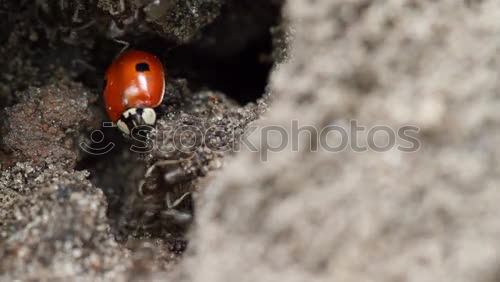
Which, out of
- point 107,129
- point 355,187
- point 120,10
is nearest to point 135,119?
point 107,129

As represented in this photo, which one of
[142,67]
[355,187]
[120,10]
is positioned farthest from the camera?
[142,67]

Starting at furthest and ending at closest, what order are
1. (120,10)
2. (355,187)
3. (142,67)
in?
(142,67)
(120,10)
(355,187)

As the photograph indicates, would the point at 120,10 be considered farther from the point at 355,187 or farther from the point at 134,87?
the point at 355,187

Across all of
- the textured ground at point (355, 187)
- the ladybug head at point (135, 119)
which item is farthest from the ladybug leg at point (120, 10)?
the textured ground at point (355, 187)

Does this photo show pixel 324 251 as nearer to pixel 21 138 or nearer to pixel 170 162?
pixel 170 162

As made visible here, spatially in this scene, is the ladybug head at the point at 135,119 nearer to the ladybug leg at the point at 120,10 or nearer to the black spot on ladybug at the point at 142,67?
the black spot on ladybug at the point at 142,67

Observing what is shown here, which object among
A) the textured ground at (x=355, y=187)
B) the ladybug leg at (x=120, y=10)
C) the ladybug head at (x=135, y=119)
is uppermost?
the ladybug leg at (x=120, y=10)
